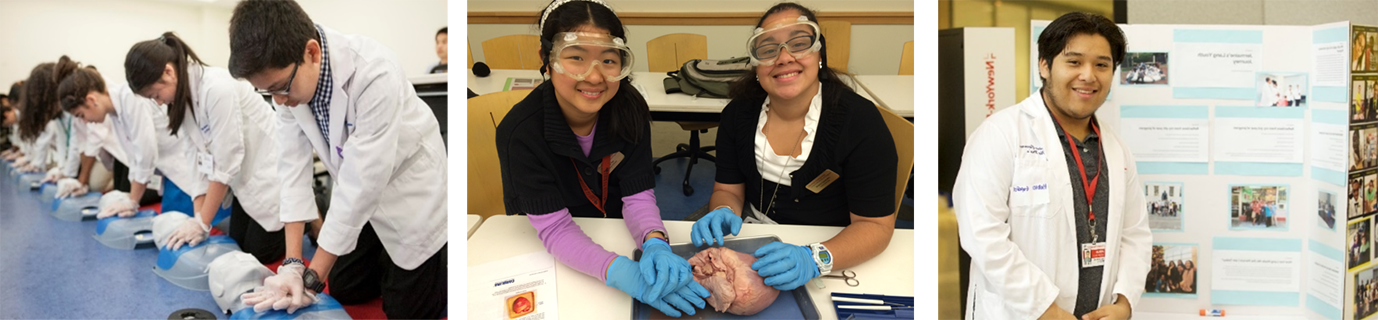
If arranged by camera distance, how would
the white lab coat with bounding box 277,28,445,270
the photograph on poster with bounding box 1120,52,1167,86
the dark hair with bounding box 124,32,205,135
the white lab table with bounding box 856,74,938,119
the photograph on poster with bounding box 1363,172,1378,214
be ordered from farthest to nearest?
the photograph on poster with bounding box 1363,172,1378,214 < the photograph on poster with bounding box 1120,52,1167,86 < the dark hair with bounding box 124,32,205,135 < the white lab coat with bounding box 277,28,445,270 < the white lab table with bounding box 856,74,938,119

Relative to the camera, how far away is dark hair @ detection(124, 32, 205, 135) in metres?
1.77

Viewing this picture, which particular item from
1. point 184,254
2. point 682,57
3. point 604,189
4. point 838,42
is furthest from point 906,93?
point 184,254

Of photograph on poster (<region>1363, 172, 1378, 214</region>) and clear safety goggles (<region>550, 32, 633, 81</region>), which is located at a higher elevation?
clear safety goggles (<region>550, 32, 633, 81</region>)

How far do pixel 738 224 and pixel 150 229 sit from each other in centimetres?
174

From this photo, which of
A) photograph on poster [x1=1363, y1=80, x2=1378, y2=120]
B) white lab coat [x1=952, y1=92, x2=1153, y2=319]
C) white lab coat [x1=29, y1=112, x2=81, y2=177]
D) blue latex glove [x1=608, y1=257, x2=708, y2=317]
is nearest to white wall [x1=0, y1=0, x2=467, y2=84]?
white lab coat [x1=29, y1=112, x2=81, y2=177]

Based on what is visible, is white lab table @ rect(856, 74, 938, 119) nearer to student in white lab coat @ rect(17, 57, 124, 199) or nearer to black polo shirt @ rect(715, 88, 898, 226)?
black polo shirt @ rect(715, 88, 898, 226)

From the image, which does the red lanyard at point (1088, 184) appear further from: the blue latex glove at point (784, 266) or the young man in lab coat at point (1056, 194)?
the blue latex glove at point (784, 266)

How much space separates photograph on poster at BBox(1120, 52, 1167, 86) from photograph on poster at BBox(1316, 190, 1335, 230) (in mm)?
600

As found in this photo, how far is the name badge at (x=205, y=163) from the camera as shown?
1845 millimetres

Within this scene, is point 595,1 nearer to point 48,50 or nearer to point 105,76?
point 105,76

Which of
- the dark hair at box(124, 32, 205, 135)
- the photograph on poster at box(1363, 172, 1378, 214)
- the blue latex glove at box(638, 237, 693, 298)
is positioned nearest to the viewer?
the blue latex glove at box(638, 237, 693, 298)

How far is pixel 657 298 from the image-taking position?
148 centimetres

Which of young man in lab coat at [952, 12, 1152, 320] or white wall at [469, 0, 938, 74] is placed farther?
young man in lab coat at [952, 12, 1152, 320]

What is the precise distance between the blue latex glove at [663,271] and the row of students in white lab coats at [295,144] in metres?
0.67
